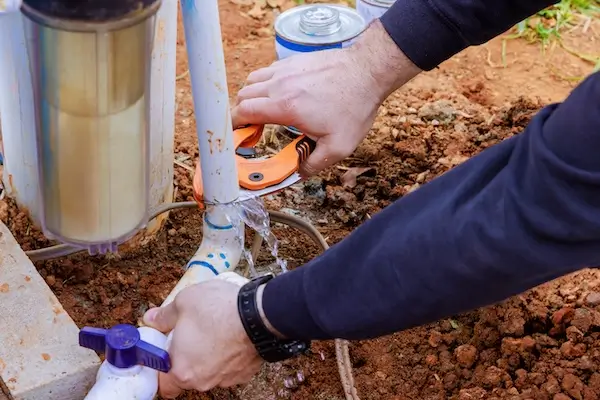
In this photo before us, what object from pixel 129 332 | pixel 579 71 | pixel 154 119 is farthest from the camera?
pixel 579 71

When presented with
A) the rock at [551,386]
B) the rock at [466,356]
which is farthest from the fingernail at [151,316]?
the rock at [551,386]

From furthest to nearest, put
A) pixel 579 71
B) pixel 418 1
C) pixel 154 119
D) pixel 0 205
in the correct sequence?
pixel 579 71 < pixel 0 205 < pixel 154 119 < pixel 418 1

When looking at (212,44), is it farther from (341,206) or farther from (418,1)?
(341,206)

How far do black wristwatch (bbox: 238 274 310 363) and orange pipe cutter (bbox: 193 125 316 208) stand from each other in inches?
14.5

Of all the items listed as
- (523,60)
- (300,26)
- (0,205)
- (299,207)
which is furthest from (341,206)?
(523,60)

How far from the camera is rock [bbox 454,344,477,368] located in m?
1.70

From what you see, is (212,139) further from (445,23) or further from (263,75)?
(445,23)

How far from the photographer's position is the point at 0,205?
1862 millimetres

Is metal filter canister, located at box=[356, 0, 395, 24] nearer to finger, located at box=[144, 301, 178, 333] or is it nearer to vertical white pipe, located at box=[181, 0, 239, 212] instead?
vertical white pipe, located at box=[181, 0, 239, 212]

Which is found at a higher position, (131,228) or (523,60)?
(131,228)

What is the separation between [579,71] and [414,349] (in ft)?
4.53

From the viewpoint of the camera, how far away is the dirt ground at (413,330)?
65.9 inches

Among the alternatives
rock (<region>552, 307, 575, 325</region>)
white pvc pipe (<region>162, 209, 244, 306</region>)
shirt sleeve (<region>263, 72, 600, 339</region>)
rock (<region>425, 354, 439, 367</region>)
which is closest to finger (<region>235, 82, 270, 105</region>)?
white pvc pipe (<region>162, 209, 244, 306</region>)

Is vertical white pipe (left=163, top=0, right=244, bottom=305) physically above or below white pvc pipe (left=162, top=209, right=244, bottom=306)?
above
